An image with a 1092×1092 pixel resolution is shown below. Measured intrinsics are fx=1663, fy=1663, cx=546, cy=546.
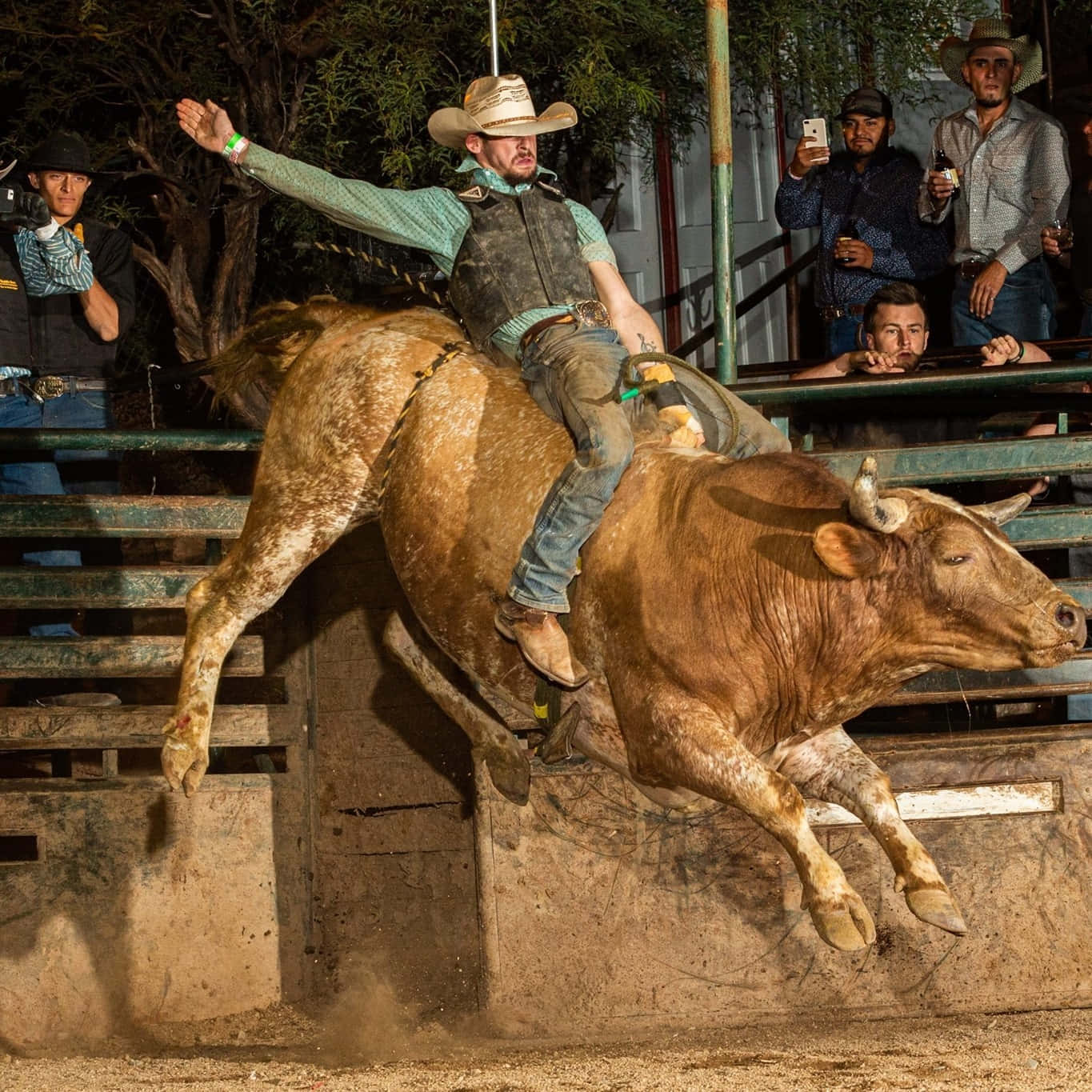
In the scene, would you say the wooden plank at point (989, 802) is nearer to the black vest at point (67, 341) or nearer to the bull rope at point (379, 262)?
the bull rope at point (379, 262)

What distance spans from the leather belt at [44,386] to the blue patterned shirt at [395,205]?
6.14ft

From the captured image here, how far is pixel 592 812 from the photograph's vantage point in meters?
6.48

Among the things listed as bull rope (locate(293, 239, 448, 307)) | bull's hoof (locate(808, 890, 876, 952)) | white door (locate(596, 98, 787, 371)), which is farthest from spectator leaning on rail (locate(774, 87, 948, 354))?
bull's hoof (locate(808, 890, 876, 952))

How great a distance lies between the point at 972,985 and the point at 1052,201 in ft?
11.4

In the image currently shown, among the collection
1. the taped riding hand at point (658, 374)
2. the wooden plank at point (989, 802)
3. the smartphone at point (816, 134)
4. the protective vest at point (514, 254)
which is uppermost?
the smartphone at point (816, 134)

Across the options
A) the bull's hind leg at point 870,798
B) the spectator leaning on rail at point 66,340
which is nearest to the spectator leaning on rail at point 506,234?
the bull's hind leg at point 870,798

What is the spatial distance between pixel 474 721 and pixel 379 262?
1756mm

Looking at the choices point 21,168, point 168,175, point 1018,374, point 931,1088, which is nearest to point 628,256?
point 168,175

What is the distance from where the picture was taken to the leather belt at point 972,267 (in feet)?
25.0

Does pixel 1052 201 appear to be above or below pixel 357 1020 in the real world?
above

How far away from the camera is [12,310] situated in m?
6.93

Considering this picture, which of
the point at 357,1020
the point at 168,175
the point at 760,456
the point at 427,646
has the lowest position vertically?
the point at 357,1020

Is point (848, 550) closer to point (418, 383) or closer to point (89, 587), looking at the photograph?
point (418, 383)

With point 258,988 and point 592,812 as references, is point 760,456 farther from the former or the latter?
point 258,988
